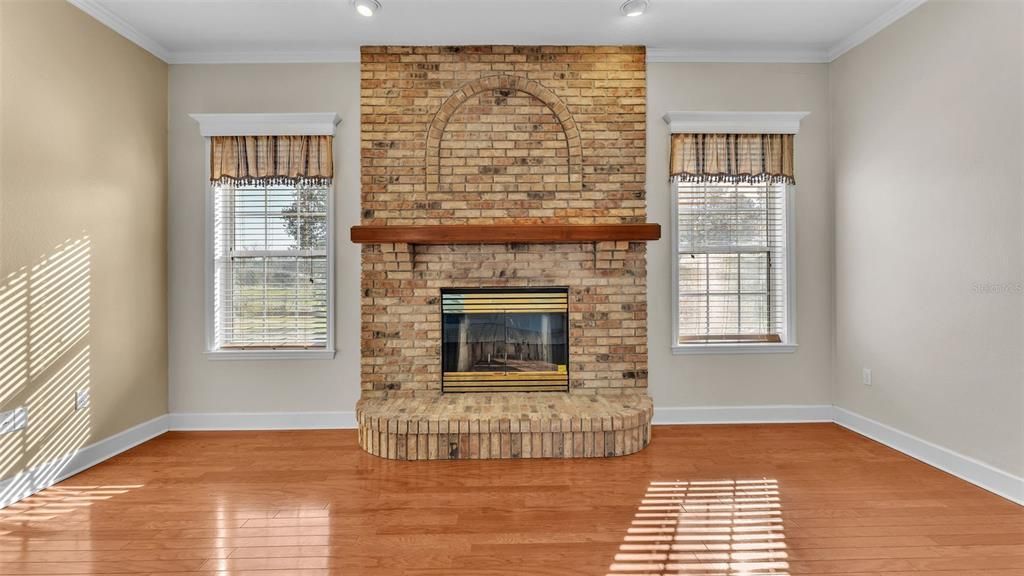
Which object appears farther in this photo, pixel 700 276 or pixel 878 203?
pixel 700 276

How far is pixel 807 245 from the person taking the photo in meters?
3.72

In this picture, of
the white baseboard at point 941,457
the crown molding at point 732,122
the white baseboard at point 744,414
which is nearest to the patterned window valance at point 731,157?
the crown molding at point 732,122

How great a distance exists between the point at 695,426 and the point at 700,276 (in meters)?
1.11

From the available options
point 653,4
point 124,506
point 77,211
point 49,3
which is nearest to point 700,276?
point 653,4

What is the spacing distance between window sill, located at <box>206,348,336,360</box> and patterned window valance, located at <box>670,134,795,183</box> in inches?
114

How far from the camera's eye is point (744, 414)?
3.71 metres

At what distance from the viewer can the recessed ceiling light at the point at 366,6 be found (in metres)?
2.96

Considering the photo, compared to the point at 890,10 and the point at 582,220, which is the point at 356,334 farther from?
the point at 890,10

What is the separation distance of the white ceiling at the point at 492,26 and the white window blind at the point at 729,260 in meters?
1.02

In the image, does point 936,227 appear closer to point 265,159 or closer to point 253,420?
point 265,159

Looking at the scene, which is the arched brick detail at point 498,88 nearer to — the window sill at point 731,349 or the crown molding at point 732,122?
the crown molding at point 732,122

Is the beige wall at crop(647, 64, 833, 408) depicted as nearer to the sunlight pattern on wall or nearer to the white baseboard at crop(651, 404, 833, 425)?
the white baseboard at crop(651, 404, 833, 425)

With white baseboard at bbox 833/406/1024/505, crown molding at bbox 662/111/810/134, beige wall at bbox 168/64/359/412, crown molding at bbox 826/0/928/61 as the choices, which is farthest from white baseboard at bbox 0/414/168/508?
crown molding at bbox 826/0/928/61

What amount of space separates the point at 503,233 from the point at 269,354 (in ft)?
6.35
